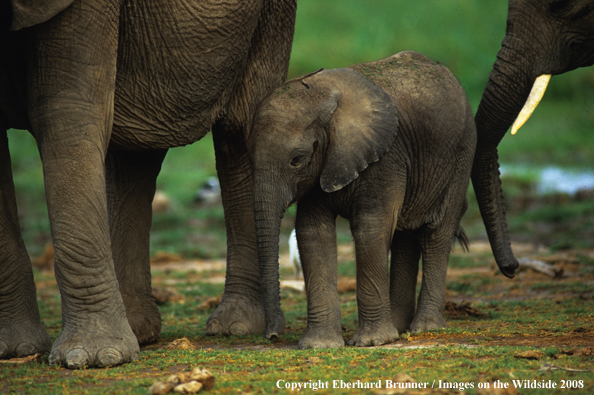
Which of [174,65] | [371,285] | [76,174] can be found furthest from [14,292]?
[371,285]

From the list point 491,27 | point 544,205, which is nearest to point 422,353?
point 544,205

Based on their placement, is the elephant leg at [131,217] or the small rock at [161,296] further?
the small rock at [161,296]

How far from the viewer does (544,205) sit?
42.3ft

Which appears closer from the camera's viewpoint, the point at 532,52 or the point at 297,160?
the point at 297,160

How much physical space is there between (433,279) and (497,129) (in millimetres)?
1241

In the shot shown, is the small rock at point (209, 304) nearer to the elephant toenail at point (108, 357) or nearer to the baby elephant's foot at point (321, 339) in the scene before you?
the baby elephant's foot at point (321, 339)

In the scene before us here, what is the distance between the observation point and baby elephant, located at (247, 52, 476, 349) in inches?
194

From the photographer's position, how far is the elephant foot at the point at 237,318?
19.6 ft

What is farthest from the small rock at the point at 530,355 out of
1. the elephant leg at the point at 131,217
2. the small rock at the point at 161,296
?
the small rock at the point at 161,296

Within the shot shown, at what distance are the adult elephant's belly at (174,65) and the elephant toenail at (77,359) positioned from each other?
4.75 ft

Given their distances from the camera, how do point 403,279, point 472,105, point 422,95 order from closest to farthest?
point 422,95 → point 403,279 → point 472,105

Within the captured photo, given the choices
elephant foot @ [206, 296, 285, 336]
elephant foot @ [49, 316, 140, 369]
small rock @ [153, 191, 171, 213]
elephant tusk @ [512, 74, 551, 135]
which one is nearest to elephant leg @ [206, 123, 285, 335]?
elephant foot @ [206, 296, 285, 336]

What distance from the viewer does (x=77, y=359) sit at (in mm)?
4344

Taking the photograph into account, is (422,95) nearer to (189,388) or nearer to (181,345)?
(181,345)
